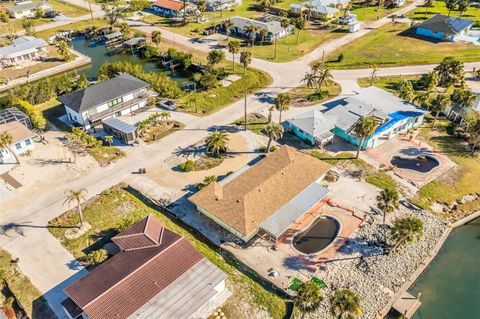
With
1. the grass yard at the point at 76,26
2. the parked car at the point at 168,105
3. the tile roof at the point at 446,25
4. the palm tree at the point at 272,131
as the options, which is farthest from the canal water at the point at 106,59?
the tile roof at the point at 446,25

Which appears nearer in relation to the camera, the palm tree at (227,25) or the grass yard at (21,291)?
the grass yard at (21,291)

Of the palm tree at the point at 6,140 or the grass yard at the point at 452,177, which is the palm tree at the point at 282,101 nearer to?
the grass yard at the point at 452,177

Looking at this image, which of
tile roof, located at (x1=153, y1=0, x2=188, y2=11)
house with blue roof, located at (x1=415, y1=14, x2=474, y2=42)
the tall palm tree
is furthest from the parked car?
house with blue roof, located at (x1=415, y1=14, x2=474, y2=42)

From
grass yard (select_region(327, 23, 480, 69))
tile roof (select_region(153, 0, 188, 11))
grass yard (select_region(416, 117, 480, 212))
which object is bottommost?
grass yard (select_region(416, 117, 480, 212))

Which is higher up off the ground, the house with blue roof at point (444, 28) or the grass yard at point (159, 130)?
the house with blue roof at point (444, 28)

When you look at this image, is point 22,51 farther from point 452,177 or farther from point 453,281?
point 453,281

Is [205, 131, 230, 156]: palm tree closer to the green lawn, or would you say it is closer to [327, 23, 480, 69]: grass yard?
[327, 23, 480, 69]: grass yard
